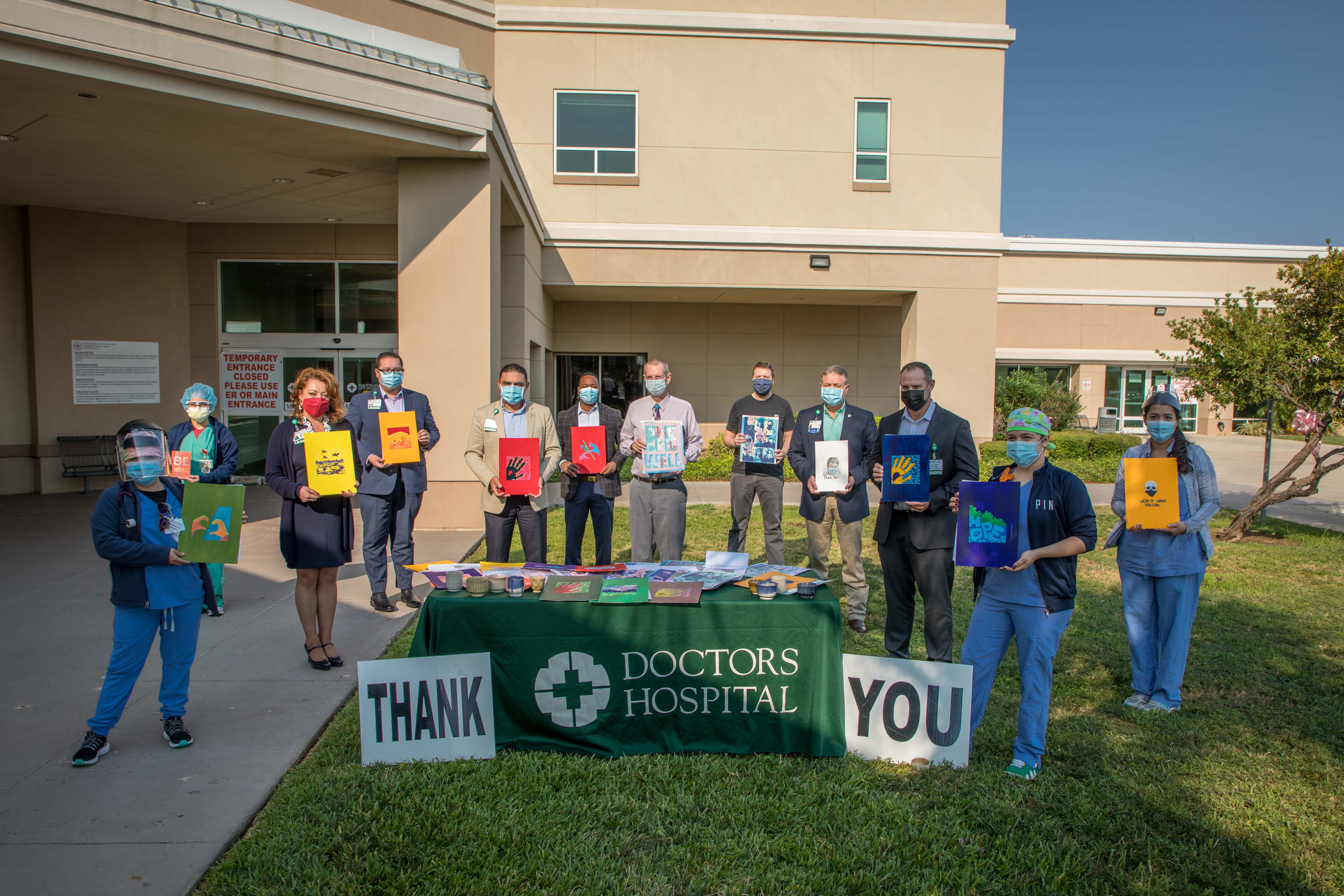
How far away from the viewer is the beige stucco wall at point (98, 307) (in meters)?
13.6

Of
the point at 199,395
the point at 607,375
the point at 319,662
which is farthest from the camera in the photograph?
the point at 607,375

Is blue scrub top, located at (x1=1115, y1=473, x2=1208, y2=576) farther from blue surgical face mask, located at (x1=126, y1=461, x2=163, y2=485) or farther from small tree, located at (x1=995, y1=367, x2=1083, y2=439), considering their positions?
small tree, located at (x1=995, y1=367, x2=1083, y2=439)

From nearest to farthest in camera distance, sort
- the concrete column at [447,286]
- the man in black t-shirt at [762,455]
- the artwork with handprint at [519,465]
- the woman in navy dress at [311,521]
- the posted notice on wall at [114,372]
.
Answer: the woman in navy dress at [311,521] → the artwork with handprint at [519,465] → the man in black t-shirt at [762,455] → the concrete column at [447,286] → the posted notice on wall at [114,372]

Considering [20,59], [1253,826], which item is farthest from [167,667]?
[20,59]

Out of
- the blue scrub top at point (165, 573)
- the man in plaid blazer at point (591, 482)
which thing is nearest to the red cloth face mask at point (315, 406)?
the blue scrub top at point (165, 573)

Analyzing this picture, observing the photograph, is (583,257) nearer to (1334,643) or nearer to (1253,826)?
(1334,643)

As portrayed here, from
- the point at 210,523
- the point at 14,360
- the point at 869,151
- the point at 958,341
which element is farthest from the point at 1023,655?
the point at 14,360

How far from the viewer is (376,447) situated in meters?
6.92

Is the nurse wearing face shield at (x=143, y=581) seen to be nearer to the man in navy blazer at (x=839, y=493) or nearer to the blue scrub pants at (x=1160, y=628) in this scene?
the man in navy blazer at (x=839, y=493)

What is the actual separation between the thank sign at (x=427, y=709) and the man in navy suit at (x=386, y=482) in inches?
106

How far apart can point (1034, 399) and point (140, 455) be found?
25.2 meters

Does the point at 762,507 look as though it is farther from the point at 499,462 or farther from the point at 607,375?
the point at 607,375

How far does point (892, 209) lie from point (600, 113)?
6.92 metres

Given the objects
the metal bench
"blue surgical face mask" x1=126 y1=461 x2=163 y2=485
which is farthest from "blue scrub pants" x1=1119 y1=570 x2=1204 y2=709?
the metal bench
